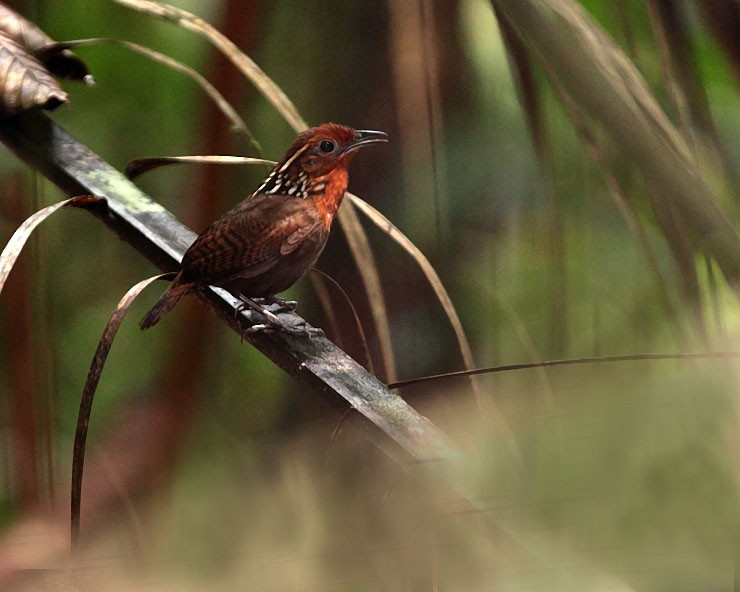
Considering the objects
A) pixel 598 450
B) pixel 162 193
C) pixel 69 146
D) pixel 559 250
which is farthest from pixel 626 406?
pixel 162 193

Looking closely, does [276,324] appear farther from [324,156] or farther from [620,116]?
[620,116]

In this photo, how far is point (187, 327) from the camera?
96 cm

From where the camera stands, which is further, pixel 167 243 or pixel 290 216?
pixel 290 216

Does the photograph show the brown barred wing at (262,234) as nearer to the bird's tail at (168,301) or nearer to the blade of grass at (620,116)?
the bird's tail at (168,301)

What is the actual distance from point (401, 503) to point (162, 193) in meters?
0.78

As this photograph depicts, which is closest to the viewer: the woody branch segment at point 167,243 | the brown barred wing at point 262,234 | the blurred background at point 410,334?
the blurred background at point 410,334

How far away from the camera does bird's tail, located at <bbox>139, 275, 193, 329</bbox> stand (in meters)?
0.68

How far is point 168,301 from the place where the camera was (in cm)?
70

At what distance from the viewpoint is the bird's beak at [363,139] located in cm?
81

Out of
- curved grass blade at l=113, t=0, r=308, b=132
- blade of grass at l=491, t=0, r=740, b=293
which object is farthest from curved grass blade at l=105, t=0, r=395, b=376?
blade of grass at l=491, t=0, r=740, b=293

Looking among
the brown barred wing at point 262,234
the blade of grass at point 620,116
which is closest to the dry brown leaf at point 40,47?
the brown barred wing at point 262,234

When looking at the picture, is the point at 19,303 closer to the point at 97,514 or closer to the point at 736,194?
the point at 97,514

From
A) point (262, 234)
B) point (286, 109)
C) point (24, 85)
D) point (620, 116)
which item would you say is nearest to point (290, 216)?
point (262, 234)

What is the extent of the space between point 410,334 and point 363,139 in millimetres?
194
